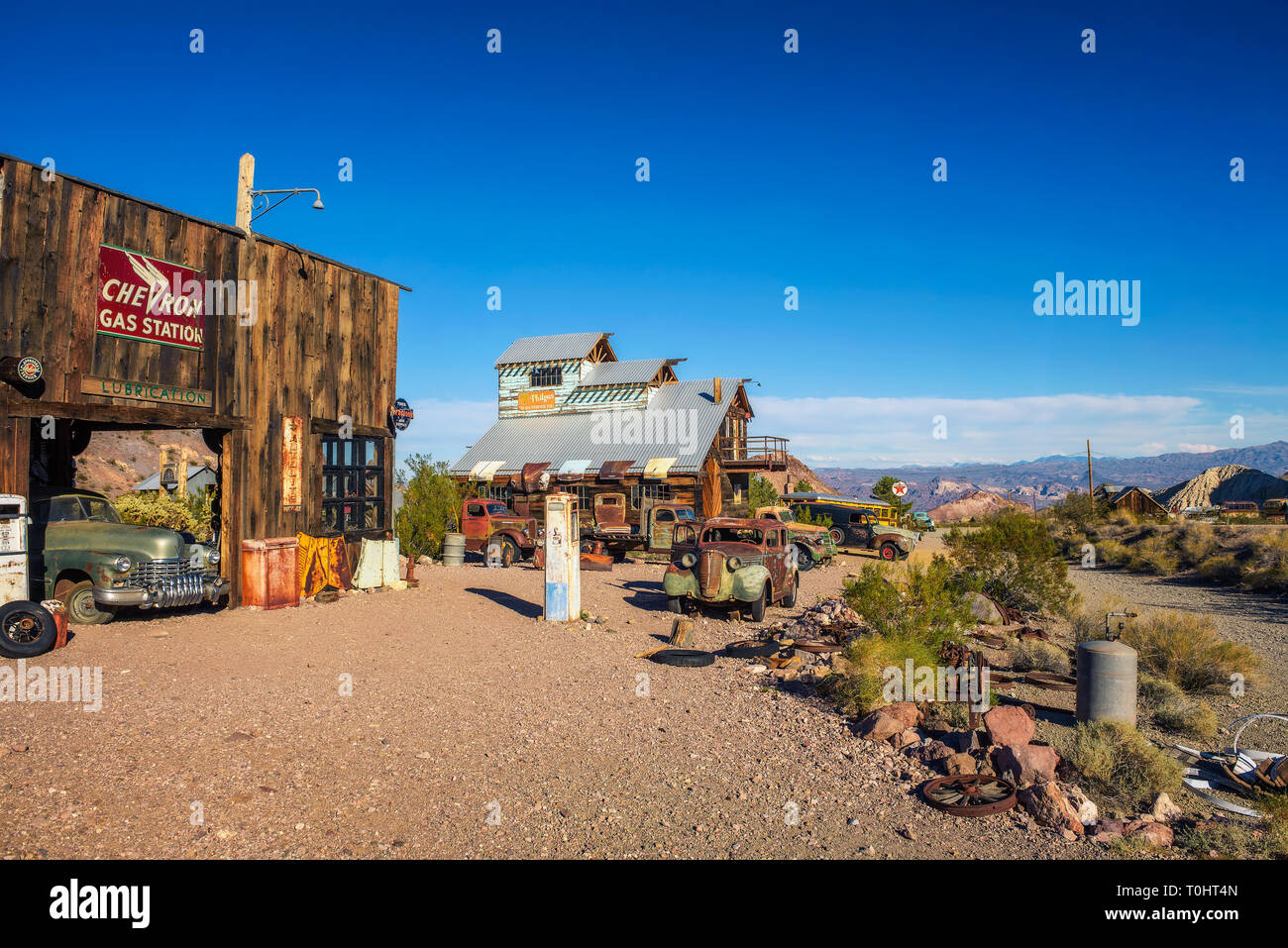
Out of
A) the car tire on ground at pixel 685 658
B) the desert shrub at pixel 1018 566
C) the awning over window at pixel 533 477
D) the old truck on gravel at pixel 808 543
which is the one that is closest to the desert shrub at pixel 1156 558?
the old truck on gravel at pixel 808 543

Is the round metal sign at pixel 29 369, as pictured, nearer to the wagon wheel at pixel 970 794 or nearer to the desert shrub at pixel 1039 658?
the wagon wheel at pixel 970 794

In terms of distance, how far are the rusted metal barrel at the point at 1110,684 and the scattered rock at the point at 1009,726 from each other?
2.49ft

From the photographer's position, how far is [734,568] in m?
13.6

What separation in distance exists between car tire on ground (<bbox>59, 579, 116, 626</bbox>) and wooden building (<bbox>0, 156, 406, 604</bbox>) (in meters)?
1.63

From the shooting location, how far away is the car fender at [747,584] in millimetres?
13461

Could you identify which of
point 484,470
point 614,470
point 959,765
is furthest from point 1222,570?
point 484,470

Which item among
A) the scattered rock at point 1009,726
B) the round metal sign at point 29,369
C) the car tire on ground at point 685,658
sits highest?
the round metal sign at point 29,369

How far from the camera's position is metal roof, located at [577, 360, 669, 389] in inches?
1407

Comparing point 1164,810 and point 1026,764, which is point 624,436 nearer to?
point 1026,764

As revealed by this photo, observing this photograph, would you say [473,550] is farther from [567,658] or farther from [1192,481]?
[1192,481]

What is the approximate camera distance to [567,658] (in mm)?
10648

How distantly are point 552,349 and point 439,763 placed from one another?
3302 cm
